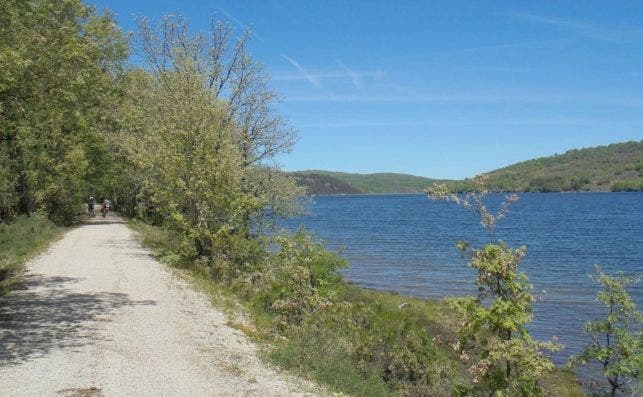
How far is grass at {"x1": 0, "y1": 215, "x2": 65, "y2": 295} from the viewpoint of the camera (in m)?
18.3

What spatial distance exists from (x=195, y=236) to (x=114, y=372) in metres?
12.1

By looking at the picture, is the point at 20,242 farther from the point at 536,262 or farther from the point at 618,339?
the point at 536,262

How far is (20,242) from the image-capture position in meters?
24.8

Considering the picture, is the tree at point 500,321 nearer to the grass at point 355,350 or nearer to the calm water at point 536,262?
the grass at point 355,350

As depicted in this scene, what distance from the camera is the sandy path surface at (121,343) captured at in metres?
9.09

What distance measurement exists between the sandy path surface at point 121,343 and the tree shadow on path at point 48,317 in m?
0.02

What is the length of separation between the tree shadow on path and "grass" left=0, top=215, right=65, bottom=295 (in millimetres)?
1071

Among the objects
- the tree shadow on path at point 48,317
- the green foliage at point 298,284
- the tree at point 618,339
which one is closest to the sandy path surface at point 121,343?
the tree shadow on path at point 48,317

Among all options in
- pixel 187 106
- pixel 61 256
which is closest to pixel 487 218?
pixel 187 106

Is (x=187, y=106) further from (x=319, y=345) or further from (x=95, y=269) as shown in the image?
(x=319, y=345)

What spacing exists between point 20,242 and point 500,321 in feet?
74.9

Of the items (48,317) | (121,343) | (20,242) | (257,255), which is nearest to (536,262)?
(257,255)

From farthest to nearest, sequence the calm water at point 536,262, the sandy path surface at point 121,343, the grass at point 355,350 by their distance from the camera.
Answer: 1. the calm water at point 536,262
2. the grass at point 355,350
3. the sandy path surface at point 121,343

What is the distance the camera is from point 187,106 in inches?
931
